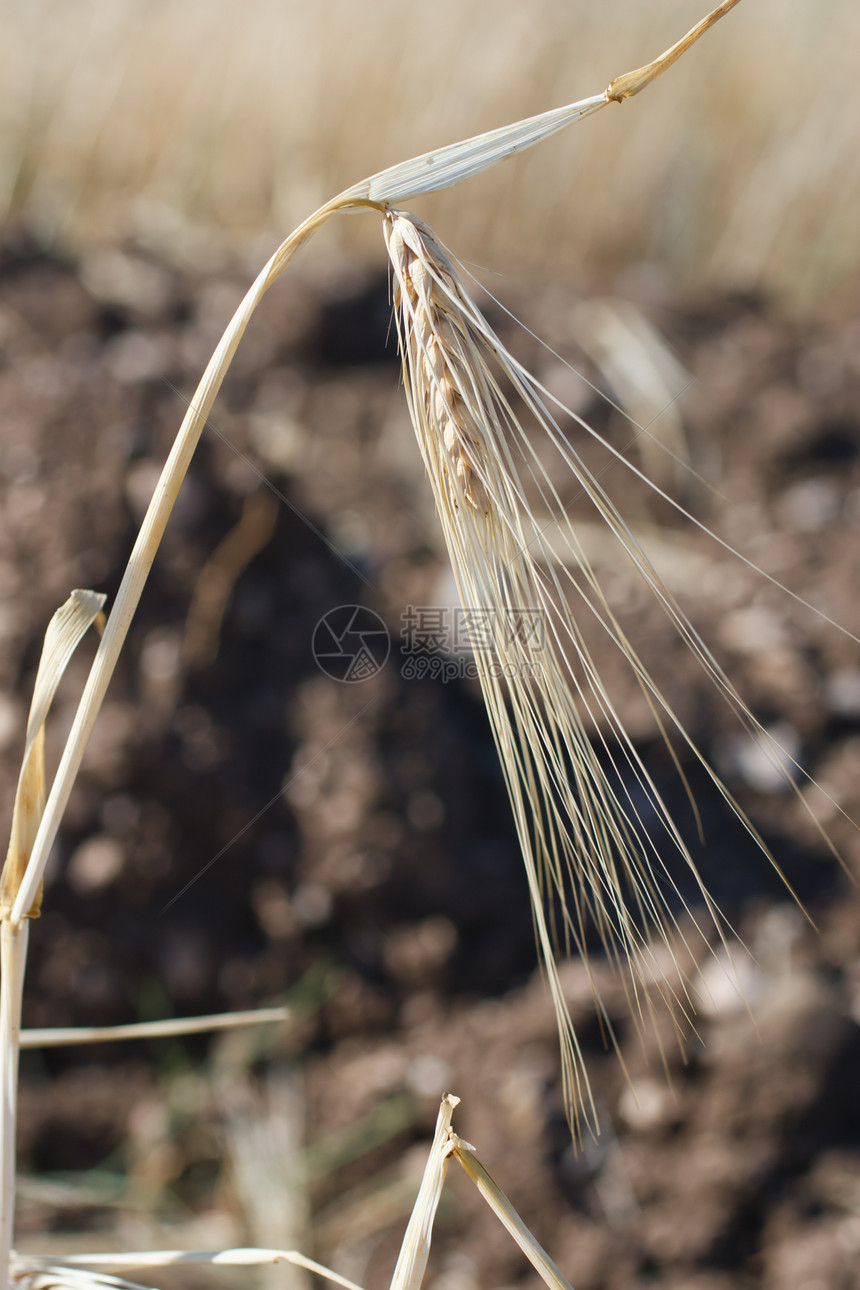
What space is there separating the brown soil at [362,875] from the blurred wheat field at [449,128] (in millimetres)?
446

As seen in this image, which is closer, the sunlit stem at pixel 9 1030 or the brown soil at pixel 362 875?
the sunlit stem at pixel 9 1030

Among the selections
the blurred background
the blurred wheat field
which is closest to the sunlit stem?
the blurred background

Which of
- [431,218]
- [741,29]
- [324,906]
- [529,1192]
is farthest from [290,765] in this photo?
[741,29]

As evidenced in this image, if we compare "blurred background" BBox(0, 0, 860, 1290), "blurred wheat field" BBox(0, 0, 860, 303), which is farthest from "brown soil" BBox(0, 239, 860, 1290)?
"blurred wheat field" BBox(0, 0, 860, 303)

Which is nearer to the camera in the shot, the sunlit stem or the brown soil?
the sunlit stem

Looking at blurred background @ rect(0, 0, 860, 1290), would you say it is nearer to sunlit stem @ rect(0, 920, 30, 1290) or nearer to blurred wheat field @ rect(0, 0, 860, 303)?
blurred wheat field @ rect(0, 0, 860, 303)

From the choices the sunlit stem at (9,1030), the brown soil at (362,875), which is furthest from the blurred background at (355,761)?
the sunlit stem at (9,1030)

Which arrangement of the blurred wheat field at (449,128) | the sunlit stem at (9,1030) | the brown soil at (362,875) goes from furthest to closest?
1. the blurred wheat field at (449,128)
2. the brown soil at (362,875)
3. the sunlit stem at (9,1030)

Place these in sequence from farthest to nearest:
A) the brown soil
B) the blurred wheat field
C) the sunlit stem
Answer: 1. the blurred wheat field
2. the brown soil
3. the sunlit stem

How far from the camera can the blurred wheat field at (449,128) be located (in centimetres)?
140

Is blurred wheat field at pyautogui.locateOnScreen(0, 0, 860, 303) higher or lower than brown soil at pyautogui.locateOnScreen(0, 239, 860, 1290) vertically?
higher

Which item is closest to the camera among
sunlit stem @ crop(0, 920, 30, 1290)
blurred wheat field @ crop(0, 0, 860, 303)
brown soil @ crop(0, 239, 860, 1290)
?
sunlit stem @ crop(0, 920, 30, 1290)

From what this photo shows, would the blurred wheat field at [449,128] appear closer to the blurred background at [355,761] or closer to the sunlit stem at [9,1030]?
the blurred background at [355,761]

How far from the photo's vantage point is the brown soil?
2.47 ft
